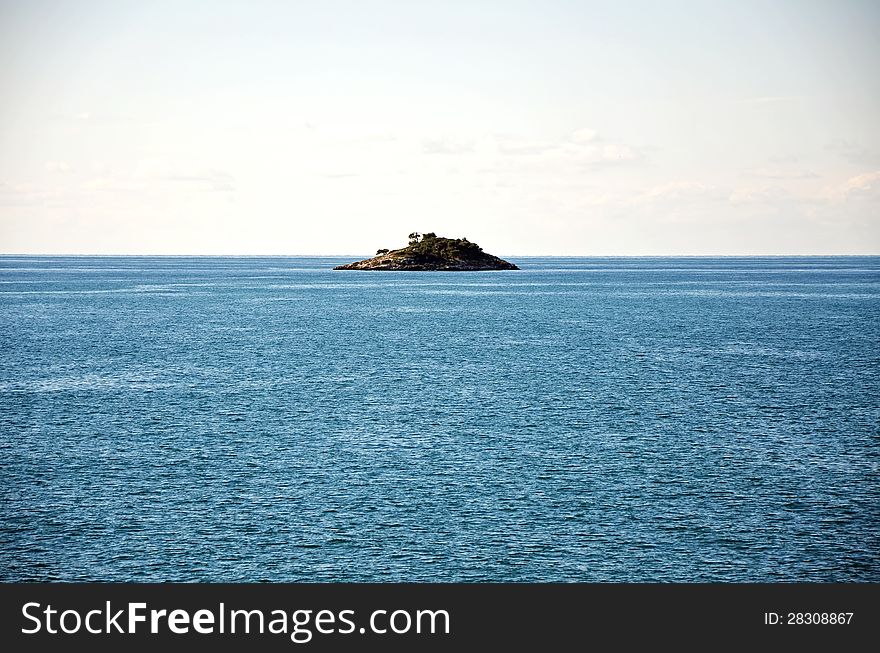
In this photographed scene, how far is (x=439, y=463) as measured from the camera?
169 ft

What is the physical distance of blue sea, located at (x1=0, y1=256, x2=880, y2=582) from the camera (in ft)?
124

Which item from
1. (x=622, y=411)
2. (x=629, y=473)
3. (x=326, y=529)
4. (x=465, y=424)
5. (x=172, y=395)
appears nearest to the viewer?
(x=326, y=529)

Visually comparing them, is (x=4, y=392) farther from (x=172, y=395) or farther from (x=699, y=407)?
(x=699, y=407)

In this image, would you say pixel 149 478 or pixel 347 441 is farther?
pixel 347 441

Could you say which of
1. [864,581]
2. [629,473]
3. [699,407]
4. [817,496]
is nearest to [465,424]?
[629,473]

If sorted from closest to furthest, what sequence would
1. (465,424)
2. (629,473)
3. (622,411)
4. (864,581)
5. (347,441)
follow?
(864,581)
(629,473)
(347,441)
(465,424)
(622,411)

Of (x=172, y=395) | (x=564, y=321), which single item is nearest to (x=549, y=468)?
(x=172, y=395)

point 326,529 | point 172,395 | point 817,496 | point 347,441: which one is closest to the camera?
point 326,529

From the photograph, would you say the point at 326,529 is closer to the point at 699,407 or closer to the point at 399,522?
the point at 399,522

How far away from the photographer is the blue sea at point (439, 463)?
37688mm

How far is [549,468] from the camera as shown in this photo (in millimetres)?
50750

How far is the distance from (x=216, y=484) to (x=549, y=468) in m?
19.1

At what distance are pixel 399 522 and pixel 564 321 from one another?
357 ft

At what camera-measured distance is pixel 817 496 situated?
150ft
